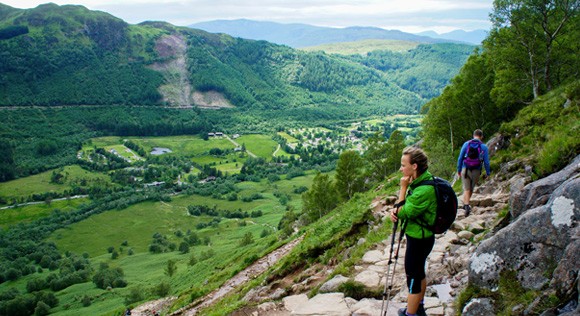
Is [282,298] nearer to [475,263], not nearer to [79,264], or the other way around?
[475,263]

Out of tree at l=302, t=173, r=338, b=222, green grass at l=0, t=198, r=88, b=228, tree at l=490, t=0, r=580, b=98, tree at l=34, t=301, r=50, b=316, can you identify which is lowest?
green grass at l=0, t=198, r=88, b=228

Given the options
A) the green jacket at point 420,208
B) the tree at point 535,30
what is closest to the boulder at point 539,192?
the green jacket at point 420,208

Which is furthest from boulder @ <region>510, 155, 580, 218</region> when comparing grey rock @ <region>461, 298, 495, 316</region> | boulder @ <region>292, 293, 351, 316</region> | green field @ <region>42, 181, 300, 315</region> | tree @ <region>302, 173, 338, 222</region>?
green field @ <region>42, 181, 300, 315</region>

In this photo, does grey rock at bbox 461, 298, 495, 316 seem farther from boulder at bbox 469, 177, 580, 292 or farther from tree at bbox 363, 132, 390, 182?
tree at bbox 363, 132, 390, 182

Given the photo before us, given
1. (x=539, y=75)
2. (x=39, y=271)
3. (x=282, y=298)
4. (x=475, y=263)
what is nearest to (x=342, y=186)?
(x=539, y=75)

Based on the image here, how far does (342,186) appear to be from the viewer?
6625cm

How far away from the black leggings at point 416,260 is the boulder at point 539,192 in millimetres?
3470

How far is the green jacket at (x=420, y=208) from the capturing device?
8.93 metres

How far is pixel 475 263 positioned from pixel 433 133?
44.7 m

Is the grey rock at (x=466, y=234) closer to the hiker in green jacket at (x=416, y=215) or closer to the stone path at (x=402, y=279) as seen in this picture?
the stone path at (x=402, y=279)

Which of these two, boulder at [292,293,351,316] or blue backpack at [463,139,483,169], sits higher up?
blue backpack at [463,139,483,169]

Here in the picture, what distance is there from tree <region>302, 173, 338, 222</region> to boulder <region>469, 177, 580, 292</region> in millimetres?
54312

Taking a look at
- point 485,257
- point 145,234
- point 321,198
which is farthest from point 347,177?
point 145,234

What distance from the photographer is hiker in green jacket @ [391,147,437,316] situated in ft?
29.4
